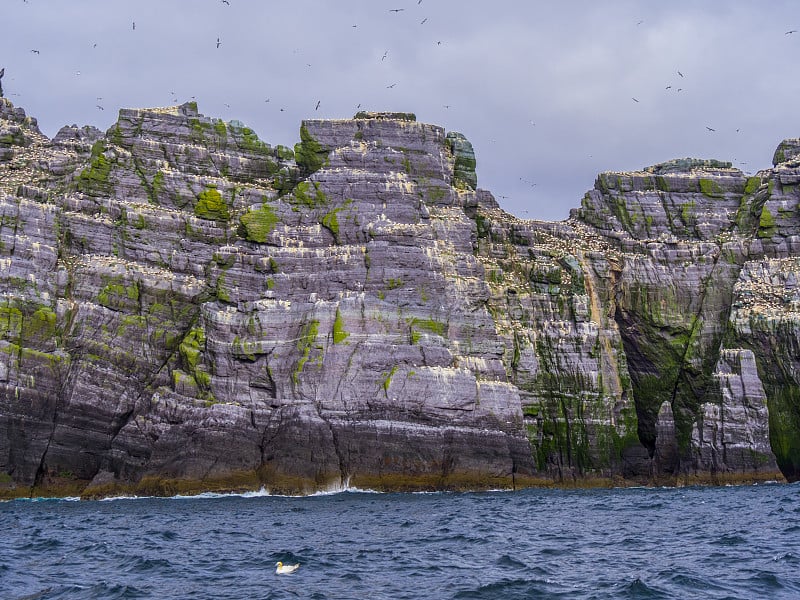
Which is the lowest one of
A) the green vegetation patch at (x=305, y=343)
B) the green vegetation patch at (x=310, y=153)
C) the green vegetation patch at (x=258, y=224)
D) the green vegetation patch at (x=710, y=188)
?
the green vegetation patch at (x=305, y=343)

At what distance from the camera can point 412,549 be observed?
35.8 meters

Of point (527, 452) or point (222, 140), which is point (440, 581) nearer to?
point (527, 452)

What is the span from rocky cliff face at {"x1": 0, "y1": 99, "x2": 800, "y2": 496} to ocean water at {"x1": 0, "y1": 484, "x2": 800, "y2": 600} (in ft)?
28.6

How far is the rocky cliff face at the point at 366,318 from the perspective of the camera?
64.1 m

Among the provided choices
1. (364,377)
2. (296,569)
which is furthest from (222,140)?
(296,569)

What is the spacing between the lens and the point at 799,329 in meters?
71.4

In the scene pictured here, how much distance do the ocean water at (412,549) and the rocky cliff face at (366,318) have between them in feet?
28.6

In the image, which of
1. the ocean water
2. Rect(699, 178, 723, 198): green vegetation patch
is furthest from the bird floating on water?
Rect(699, 178, 723, 198): green vegetation patch

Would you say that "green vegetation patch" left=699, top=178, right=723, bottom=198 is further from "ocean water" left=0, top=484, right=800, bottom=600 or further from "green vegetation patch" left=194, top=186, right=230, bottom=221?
"green vegetation patch" left=194, top=186, right=230, bottom=221

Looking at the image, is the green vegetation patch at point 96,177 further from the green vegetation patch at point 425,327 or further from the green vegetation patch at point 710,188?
the green vegetation patch at point 710,188

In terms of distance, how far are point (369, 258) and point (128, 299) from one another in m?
17.5

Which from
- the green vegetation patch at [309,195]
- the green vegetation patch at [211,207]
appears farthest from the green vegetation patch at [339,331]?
the green vegetation patch at [211,207]

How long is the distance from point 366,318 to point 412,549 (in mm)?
34222

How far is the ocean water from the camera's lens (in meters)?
28.2
